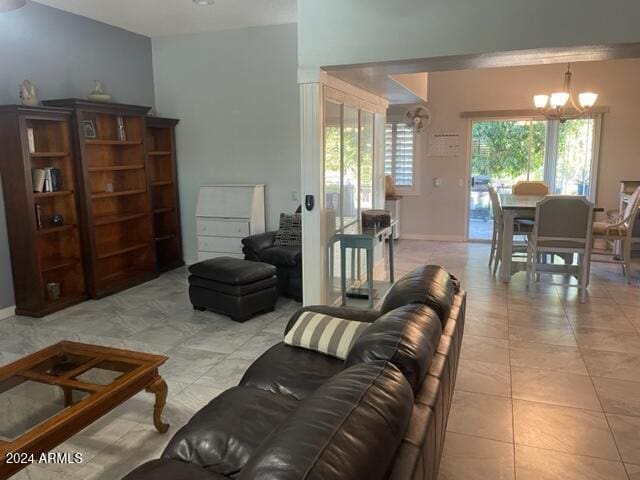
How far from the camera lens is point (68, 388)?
2.36 metres

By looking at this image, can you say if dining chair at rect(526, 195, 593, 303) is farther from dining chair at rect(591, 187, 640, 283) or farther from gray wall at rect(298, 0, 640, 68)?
gray wall at rect(298, 0, 640, 68)

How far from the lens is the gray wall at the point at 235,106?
5695 mm

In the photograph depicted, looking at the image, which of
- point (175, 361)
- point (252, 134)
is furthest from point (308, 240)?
point (252, 134)

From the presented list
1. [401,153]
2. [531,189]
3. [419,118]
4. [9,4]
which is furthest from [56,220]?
[531,189]

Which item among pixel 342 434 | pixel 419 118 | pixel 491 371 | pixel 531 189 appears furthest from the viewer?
pixel 419 118

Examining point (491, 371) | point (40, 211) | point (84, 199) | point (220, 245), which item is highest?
point (84, 199)

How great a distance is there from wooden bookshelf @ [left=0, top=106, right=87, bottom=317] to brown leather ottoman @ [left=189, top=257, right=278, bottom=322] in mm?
1359

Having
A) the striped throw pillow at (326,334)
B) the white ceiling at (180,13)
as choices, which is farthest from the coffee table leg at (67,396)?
the white ceiling at (180,13)

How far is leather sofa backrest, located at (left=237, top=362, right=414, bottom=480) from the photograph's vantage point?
0.96m

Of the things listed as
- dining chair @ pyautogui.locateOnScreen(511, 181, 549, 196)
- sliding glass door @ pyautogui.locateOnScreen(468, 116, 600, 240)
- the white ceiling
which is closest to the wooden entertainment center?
the white ceiling

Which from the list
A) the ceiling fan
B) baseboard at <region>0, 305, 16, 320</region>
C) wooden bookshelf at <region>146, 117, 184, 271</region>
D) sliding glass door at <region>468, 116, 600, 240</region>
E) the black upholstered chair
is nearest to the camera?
baseboard at <region>0, 305, 16, 320</region>

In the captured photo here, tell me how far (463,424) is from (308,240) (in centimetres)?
187

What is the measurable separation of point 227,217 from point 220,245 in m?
0.36

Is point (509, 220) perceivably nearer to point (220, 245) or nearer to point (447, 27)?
point (447, 27)
